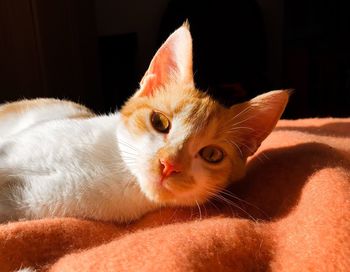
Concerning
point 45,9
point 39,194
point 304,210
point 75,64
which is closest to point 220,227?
point 304,210

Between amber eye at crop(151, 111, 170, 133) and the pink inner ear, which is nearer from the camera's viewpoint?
amber eye at crop(151, 111, 170, 133)

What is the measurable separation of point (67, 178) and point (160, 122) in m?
0.24

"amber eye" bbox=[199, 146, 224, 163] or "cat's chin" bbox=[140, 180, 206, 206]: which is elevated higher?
"amber eye" bbox=[199, 146, 224, 163]

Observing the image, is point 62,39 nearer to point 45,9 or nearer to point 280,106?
point 45,9

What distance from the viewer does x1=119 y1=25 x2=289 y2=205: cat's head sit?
2.91ft

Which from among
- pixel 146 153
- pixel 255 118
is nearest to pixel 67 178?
pixel 146 153

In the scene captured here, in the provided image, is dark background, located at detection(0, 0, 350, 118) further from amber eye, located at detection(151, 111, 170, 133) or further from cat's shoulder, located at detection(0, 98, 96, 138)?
amber eye, located at detection(151, 111, 170, 133)

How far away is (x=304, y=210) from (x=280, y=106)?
0.28 meters

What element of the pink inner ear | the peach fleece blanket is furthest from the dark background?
the peach fleece blanket

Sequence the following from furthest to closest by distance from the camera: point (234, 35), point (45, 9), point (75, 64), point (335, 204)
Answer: point (234, 35) → point (75, 64) → point (45, 9) → point (335, 204)

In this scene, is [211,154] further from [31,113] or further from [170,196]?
[31,113]

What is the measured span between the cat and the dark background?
1548 millimetres

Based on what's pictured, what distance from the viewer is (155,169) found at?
0.87 m

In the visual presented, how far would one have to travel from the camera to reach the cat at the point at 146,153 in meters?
0.91
